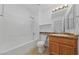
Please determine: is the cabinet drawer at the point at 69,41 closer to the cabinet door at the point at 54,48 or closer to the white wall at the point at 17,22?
the cabinet door at the point at 54,48

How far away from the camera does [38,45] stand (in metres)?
1.69

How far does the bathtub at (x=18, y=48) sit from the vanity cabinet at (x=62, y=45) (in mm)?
200

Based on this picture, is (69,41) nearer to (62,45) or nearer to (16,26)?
(62,45)

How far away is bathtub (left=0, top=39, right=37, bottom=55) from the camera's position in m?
1.62

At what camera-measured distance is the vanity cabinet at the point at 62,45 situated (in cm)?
163

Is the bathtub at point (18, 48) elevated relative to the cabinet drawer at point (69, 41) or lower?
lower

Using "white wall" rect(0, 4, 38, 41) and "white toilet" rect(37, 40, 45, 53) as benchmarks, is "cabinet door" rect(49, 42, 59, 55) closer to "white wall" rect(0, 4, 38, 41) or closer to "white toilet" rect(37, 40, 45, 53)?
"white toilet" rect(37, 40, 45, 53)

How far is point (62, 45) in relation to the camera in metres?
1.67

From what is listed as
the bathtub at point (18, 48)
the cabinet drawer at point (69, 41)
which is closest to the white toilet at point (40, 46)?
the bathtub at point (18, 48)

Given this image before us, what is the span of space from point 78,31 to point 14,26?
711mm

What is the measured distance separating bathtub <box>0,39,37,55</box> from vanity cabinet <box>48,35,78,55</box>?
0.66 ft

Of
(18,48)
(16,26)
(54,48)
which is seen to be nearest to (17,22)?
(16,26)

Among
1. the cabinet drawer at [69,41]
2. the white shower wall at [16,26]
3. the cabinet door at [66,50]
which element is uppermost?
the white shower wall at [16,26]
